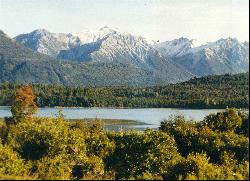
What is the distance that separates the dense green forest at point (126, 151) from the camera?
57.0m

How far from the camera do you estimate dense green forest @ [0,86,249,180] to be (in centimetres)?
5700

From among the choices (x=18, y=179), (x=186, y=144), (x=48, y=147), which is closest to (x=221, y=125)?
(x=186, y=144)

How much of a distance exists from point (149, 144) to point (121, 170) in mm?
4959

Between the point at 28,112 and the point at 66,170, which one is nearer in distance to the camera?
the point at 66,170

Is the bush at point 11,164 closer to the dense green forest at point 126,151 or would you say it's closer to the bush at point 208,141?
the dense green forest at point 126,151

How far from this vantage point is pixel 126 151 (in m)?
67.4

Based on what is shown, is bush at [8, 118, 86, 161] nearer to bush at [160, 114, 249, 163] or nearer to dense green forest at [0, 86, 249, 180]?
dense green forest at [0, 86, 249, 180]

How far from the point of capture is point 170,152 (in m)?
63.2

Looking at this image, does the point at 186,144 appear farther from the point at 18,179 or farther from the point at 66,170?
the point at 18,179

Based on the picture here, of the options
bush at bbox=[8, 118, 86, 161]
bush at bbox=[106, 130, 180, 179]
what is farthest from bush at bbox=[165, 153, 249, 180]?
bush at bbox=[8, 118, 86, 161]

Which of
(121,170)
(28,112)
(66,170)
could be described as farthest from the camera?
(28,112)

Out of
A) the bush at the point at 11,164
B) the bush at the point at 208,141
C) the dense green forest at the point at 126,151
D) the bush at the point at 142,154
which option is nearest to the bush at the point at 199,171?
the dense green forest at the point at 126,151

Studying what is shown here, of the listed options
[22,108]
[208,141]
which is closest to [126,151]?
[208,141]

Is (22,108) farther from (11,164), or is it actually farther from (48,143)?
(11,164)
